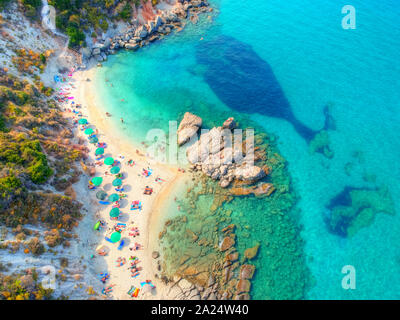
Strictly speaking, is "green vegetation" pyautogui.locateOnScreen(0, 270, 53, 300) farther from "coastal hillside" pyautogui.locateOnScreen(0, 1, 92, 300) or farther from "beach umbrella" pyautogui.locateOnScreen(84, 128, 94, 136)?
"beach umbrella" pyautogui.locateOnScreen(84, 128, 94, 136)

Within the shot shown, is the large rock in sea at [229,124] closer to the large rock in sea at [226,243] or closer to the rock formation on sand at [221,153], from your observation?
the rock formation on sand at [221,153]

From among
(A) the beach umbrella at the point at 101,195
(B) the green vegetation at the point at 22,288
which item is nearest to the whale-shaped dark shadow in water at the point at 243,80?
(A) the beach umbrella at the point at 101,195

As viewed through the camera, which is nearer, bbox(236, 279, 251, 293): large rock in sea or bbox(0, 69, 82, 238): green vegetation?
bbox(0, 69, 82, 238): green vegetation

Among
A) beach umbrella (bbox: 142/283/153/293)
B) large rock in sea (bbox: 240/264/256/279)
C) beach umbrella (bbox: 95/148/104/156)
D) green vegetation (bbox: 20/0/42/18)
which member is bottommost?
large rock in sea (bbox: 240/264/256/279)

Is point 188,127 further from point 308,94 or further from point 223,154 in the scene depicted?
point 308,94

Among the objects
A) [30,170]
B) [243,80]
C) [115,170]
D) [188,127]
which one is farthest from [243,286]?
[243,80]

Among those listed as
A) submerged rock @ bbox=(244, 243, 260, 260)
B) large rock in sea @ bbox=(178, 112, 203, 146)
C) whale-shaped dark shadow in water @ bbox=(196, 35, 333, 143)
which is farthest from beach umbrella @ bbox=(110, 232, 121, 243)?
whale-shaped dark shadow in water @ bbox=(196, 35, 333, 143)
